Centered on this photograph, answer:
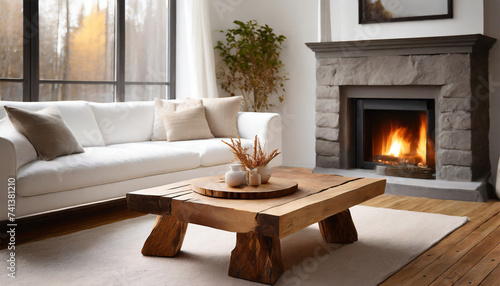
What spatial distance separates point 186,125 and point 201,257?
6.48 feet

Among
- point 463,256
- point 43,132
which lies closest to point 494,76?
point 463,256

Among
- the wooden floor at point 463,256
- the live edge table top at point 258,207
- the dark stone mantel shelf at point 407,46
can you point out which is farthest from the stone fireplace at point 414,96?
the live edge table top at point 258,207

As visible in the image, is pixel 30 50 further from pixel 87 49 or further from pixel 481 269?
pixel 481 269

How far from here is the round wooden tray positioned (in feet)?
8.30

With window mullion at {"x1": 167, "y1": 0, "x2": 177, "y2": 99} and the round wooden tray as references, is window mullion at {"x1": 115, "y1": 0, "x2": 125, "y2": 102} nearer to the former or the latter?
window mullion at {"x1": 167, "y1": 0, "x2": 177, "y2": 99}

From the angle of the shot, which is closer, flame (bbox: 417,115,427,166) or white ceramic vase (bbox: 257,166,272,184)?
white ceramic vase (bbox: 257,166,272,184)

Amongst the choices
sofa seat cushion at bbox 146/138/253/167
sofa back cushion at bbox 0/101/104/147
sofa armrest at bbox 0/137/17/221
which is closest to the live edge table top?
sofa armrest at bbox 0/137/17/221

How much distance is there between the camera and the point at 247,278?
7.97ft

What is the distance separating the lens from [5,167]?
287 cm

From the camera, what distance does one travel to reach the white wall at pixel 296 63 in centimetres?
573

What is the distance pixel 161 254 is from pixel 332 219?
0.98 meters

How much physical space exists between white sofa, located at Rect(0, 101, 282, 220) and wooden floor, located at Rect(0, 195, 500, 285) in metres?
0.20

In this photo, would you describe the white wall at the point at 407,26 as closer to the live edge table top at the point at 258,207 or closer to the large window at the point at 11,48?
the live edge table top at the point at 258,207

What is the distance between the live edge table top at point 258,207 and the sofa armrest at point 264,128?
1.71 meters
